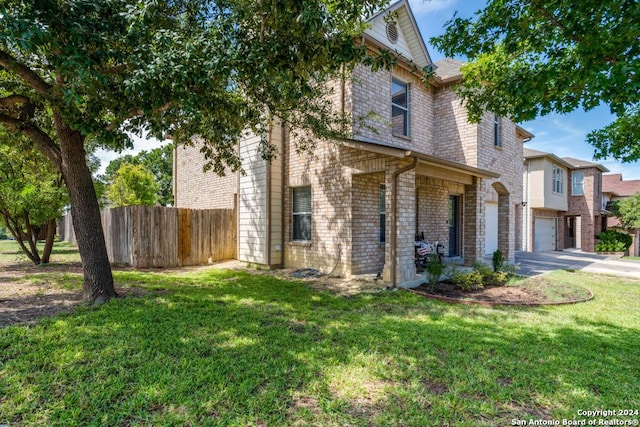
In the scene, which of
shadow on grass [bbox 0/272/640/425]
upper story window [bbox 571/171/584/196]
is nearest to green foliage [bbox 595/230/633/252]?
upper story window [bbox 571/171/584/196]

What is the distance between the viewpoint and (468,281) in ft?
25.2

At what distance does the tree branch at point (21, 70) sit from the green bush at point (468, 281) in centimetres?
907

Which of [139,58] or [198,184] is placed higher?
[139,58]

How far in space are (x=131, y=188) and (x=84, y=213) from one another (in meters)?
15.8

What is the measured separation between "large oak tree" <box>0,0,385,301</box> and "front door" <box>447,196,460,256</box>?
26.1 feet

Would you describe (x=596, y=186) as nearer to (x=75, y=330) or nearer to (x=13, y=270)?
(x=75, y=330)

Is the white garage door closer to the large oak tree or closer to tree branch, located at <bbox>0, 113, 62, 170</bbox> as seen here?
the large oak tree

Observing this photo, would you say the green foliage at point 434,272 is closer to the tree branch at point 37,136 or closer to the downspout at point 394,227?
the downspout at point 394,227

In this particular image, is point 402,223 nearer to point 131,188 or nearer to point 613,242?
point 131,188

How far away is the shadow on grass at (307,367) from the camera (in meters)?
2.78

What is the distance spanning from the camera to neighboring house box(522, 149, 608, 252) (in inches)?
765

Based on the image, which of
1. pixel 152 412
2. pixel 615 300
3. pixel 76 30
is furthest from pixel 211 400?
pixel 615 300

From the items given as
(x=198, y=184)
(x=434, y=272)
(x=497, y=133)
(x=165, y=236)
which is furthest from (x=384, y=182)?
(x=198, y=184)

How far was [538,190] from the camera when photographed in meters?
19.3
